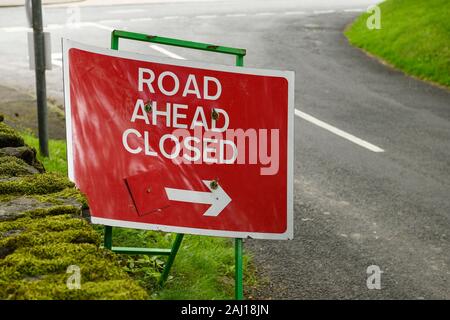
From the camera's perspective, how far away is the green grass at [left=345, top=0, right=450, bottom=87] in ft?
46.8

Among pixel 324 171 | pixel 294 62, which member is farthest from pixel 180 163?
pixel 294 62

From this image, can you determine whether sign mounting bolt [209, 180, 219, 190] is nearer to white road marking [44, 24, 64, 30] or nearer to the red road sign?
the red road sign

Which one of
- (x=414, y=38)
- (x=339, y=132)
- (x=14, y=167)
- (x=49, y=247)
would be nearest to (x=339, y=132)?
(x=339, y=132)

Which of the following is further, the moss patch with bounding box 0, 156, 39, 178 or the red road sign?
the moss patch with bounding box 0, 156, 39, 178

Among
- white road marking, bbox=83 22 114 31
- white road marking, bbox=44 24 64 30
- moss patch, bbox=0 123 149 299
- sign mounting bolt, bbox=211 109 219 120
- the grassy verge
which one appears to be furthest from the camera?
white road marking, bbox=83 22 114 31

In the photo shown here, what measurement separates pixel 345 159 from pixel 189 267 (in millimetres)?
4021

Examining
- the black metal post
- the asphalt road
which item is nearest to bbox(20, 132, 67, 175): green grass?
the black metal post

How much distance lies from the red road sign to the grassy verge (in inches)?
33.6

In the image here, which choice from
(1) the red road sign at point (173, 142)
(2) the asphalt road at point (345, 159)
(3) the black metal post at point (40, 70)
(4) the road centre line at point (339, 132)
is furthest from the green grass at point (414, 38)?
(1) the red road sign at point (173, 142)

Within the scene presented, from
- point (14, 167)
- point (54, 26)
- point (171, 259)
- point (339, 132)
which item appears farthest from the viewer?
point (54, 26)

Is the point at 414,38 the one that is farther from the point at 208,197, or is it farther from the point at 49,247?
the point at 49,247

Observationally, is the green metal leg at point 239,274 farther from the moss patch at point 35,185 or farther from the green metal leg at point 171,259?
the moss patch at point 35,185

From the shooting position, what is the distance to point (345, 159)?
30.5 feet

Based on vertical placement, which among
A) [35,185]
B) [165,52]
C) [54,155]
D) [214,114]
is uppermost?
[214,114]
